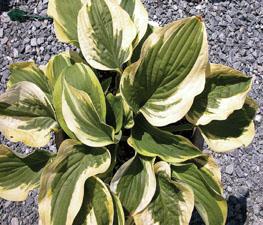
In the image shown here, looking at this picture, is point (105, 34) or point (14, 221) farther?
point (14, 221)

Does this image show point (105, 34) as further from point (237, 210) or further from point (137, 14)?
point (237, 210)

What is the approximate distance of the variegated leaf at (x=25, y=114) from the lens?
1.05 m

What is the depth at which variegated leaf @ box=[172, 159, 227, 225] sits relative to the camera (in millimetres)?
1040

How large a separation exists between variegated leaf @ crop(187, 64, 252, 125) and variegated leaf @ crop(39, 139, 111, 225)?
221mm

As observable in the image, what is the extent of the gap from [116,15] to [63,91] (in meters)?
0.21

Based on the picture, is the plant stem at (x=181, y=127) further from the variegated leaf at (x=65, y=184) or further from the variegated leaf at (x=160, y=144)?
the variegated leaf at (x=65, y=184)

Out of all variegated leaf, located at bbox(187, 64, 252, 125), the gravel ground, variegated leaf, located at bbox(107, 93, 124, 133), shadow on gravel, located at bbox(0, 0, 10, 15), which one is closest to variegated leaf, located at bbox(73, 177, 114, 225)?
variegated leaf, located at bbox(107, 93, 124, 133)

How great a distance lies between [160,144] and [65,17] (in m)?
0.36

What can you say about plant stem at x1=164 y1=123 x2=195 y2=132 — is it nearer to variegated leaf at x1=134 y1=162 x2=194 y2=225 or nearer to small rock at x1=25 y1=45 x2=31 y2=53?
variegated leaf at x1=134 y1=162 x2=194 y2=225

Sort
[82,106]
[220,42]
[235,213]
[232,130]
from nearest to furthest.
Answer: [82,106] < [232,130] < [235,213] < [220,42]

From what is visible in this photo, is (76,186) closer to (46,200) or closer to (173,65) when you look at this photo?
(46,200)

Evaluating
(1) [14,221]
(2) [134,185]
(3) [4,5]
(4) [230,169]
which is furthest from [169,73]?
(3) [4,5]

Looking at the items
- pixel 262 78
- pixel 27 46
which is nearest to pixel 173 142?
pixel 262 78

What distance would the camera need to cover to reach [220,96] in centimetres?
105
